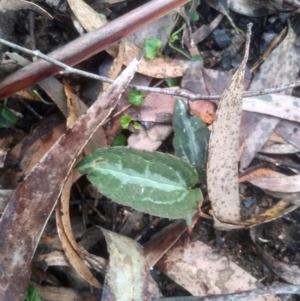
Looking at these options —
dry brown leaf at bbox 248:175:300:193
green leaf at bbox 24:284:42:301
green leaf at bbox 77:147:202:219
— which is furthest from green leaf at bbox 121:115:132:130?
green leaf at bbox 24:284:42:301

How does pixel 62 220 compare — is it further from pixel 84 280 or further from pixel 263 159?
pixel 263 159

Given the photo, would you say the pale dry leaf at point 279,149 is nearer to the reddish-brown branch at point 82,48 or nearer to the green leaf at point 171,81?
the green leaf at point 171,81

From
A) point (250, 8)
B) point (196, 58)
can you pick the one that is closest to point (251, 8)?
point (250, 8)

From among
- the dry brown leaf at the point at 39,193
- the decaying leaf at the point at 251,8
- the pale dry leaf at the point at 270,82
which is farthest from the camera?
the decaying leaf at the point at 251,8

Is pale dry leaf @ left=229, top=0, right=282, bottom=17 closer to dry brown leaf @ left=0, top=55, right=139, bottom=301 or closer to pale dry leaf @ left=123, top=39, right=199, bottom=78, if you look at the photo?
pale dry leaf @ left=123, top=39, right=199, bottom=78

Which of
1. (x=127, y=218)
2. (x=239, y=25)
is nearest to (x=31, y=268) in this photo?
(x=127, y=218)

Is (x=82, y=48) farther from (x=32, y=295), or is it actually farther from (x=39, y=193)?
(x=32, y=295)

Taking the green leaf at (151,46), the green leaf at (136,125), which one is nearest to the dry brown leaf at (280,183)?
the green leaf at (136,125)
